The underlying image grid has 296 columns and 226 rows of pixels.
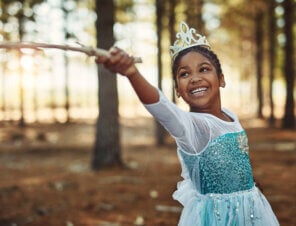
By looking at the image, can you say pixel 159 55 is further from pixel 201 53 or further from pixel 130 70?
pixel 130 70

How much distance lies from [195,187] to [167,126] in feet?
2.06

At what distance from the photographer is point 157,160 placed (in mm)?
12656

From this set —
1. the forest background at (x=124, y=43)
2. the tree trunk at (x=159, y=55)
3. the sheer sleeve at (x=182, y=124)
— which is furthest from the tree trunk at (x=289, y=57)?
the sheer sleeve at (x=182, y=124)

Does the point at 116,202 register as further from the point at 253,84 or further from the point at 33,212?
the point at 253,84

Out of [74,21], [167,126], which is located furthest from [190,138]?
[74,21]

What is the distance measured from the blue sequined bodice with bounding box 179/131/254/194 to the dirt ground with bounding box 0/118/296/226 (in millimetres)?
3812

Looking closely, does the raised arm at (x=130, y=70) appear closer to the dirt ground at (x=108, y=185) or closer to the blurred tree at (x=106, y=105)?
the dirt ground at (x=108, y=185)

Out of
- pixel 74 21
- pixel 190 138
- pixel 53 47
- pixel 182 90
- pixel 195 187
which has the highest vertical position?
pixel 74 21

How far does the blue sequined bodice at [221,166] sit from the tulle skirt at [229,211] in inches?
1.7

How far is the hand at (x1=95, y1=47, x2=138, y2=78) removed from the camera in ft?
5.50

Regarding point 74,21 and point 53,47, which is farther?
point 74,21

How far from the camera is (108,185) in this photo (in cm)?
894

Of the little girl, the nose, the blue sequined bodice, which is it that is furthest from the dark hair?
the blue sequined bodice

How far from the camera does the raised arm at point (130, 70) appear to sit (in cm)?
168
